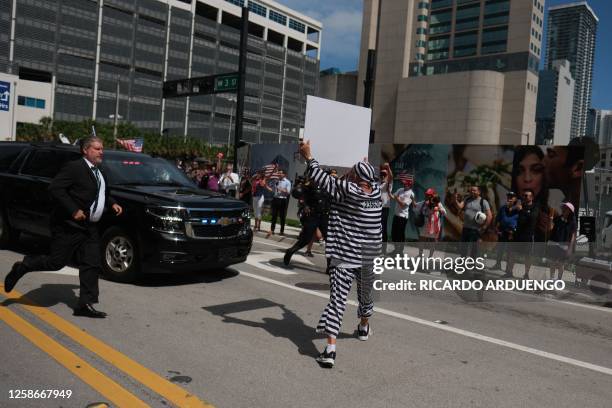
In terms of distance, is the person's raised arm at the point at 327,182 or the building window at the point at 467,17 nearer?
the person's raised arm at the point at 327,182

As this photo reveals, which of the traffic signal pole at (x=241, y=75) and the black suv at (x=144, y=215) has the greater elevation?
the traffic signal pole at (x=241, y=75)

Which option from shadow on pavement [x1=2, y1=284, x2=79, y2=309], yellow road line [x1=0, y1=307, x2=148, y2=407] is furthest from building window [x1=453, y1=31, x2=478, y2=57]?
yellow road line [x1=0, y1=307, x2=148, y2=407]

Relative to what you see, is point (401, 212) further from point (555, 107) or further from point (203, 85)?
point (555, 107)

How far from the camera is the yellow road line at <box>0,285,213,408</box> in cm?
375

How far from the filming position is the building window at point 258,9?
11188 cm

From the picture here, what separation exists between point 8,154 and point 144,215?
3718mm

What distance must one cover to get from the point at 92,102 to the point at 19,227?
90356 mm

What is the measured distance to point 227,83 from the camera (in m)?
17.6

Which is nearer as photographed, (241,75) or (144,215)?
(144,215)

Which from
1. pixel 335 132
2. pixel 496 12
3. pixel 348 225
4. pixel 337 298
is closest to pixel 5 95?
pixel 335 132

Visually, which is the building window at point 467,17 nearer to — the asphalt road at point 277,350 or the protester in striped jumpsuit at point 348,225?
the asphalt road at point 277,350

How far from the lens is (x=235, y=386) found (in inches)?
157

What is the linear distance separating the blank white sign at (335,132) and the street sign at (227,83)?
953cm

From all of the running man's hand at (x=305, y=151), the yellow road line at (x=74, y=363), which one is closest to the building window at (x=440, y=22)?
the running man's hand at (x=305, y=151)
